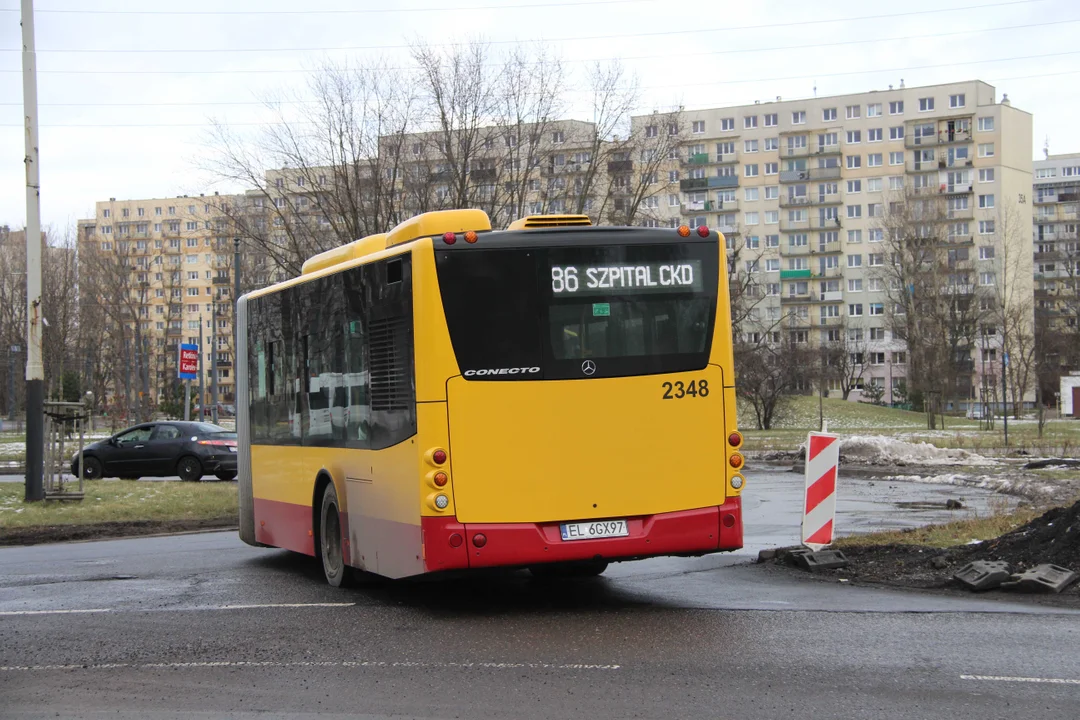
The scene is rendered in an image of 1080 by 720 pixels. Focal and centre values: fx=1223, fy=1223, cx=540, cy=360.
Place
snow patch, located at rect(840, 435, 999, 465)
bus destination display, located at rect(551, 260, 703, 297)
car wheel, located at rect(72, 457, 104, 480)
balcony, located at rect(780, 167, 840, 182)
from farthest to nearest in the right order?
1. balcony, located at rect(780, 167, 840, 182)
2. car wheel, located at rect(72, 457, 104, 480)
3. snow patch, located at rect(840, 435, 999, 465)
4. bus destination display, located at rect(551, 260, 703, 297)

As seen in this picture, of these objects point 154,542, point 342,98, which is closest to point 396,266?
point 154,542

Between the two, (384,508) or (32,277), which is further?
(32,277)

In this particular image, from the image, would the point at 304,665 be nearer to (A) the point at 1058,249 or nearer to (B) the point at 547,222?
(B) the point at 547,222

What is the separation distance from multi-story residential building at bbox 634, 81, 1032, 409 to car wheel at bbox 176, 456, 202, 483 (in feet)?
274

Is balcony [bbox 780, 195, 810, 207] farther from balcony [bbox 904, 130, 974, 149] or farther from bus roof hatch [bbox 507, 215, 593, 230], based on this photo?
bus roof hatch [bbox 507, 215, 593, 230]

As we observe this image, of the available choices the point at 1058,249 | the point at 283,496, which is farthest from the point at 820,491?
the point at 1058,249

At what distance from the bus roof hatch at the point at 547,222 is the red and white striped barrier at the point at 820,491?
3.71 m

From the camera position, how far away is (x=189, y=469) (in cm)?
2862

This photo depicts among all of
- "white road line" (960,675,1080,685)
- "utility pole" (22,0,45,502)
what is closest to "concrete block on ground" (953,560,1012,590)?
"white road line" (960,675,1080,685)

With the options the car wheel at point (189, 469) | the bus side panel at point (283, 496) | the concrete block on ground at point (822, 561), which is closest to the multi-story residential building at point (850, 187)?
the car wheel at point (189, 469)

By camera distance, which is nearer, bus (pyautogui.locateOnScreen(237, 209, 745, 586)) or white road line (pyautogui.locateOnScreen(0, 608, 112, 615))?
bus (pyautogui.locateOnScreen(237, 209, 745, 586))

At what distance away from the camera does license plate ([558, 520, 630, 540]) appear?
9.26 meters

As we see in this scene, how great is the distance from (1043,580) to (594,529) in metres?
3.63

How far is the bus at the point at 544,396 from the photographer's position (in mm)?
9109
